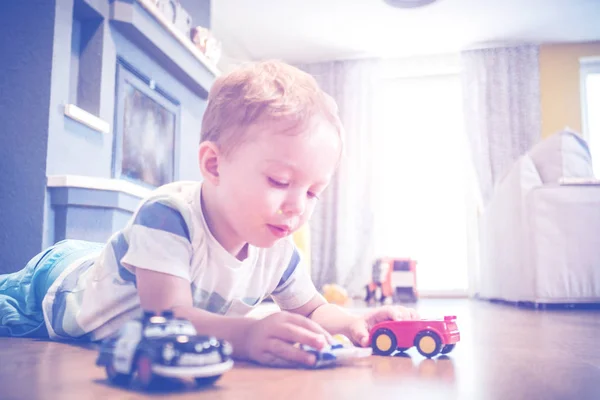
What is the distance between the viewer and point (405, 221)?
5125mm

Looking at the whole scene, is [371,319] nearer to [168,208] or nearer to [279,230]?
[279,230]

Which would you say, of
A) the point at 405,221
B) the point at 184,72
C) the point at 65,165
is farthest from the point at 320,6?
the point at 65,165

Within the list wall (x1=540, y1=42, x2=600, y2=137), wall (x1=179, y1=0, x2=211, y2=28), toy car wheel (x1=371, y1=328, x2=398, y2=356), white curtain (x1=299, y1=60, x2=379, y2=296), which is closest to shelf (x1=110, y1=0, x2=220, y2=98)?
wall (x1=179, y1=0, x2=211, y2=28)

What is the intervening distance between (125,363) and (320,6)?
160 inches

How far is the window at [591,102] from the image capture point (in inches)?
188

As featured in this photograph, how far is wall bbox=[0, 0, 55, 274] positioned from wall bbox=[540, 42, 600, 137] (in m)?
4.15

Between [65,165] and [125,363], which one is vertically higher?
[65,165]

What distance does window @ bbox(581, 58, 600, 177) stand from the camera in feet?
15.7

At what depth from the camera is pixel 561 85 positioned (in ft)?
15.8

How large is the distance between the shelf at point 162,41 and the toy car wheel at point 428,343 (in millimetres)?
2125

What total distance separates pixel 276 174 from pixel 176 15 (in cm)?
269

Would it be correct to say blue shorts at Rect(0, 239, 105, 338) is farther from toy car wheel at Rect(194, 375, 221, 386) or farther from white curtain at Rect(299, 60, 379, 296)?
white curtain at Rect(299, 60, 379, 296)

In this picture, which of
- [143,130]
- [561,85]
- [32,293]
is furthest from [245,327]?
[561,85]

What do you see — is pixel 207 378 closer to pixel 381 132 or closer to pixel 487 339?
pixel 487 339
